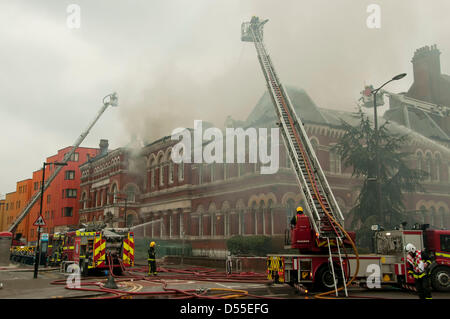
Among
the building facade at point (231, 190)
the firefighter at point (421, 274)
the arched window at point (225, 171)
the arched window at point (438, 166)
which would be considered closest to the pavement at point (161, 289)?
the firefighter at point (421, 274)

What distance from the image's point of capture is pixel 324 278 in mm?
13242

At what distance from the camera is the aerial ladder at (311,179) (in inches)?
522

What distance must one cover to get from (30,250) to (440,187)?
35308 millimetres

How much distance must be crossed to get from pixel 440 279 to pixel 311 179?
5.29m

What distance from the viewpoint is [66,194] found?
64.1 meters

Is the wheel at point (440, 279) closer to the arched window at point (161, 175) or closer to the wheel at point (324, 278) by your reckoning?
the wheel at point (324, 278)

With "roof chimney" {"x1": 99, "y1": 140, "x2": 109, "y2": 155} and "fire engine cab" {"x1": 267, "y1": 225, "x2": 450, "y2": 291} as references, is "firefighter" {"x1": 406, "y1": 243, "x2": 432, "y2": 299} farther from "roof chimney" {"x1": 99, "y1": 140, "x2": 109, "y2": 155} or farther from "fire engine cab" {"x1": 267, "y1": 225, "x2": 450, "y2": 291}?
"roof chimney" {"x1": 99, "y1": 140, "x2": 109, "y2": 155}

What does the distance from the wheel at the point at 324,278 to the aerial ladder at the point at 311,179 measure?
18 cm

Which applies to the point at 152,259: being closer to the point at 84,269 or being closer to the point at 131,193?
the point at 84,269

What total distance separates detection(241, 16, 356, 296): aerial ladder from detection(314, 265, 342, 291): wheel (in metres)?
0.18

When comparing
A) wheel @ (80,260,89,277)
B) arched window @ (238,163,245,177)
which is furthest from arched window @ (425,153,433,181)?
wheel @ (80,260,89,277)
